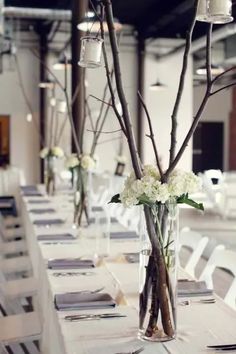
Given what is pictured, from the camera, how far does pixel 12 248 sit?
5633 millimetres

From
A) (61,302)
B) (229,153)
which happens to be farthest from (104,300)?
(229,153)

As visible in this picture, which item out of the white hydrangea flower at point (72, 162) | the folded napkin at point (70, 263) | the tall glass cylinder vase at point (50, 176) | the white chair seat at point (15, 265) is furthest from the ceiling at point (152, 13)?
the folded napkin at point (70, 263)

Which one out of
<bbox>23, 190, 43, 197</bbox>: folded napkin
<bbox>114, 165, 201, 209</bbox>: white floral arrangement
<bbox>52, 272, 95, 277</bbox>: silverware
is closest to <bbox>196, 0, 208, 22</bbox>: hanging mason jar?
<bbox>114, 165, 201, 209</bbox>: white floral arrangement

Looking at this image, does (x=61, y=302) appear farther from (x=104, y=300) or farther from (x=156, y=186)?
(x=156, y=186)

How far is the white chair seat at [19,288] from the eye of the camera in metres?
3.99

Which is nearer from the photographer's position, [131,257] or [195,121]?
[195,121]

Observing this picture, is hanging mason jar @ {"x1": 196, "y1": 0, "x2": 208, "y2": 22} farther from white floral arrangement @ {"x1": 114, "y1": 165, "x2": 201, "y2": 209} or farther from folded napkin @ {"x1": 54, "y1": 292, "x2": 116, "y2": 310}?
Result: folded napkin @ {"x1": 54, "y1": 292, "x2": 116, "y2": 310}

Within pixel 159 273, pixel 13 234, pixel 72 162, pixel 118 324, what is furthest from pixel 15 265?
pixel 159 273

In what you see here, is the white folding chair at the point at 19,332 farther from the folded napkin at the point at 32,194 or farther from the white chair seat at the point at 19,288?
the folded napkin at the point at 32,194

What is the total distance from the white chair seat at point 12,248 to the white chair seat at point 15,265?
1.14 ft

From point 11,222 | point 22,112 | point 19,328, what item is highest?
point 22,112

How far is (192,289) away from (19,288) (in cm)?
175

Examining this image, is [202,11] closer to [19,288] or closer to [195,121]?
[195,121]

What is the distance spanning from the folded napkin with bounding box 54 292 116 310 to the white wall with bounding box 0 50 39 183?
11.8 meters
